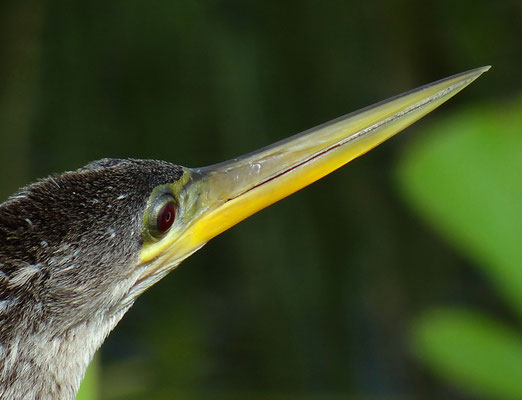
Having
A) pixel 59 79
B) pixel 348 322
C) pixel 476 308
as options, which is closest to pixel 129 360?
pixel 348 322

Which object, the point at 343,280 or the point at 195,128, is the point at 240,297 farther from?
the point at 195,128

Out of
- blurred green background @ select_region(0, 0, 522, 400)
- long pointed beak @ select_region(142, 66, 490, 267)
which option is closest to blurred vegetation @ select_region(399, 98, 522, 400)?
long pointed beak @ select_region(142, 66, 490, 267)

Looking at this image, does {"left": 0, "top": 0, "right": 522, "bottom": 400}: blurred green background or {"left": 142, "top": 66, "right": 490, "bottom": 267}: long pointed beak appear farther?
{"left": 0, "top": 0, "right": 522, "bottom": 400}: blurred green background

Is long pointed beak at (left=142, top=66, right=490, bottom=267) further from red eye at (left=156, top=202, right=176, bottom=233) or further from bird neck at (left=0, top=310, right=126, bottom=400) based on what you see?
bird neck at (left=0, top=310, right=126, bottom=400)

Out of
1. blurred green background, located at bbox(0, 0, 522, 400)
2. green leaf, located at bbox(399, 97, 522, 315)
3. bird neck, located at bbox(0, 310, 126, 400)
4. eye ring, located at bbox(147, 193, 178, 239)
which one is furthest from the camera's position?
blurred green background, located at bbox(0, 0, 522, 400)

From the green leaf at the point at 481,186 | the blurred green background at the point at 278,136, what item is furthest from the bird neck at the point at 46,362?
the blurred green background at the point at 278,136

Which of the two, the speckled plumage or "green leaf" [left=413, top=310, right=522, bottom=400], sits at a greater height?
the speckled plumage

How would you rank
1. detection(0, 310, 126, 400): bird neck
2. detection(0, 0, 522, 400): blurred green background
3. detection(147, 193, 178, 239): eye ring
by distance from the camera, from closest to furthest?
detection(0, 310, 126, 400): bird neck
detection(147, 193, 178, 239): eye ring
detection(0, 0, 522, 400): blurred green background
